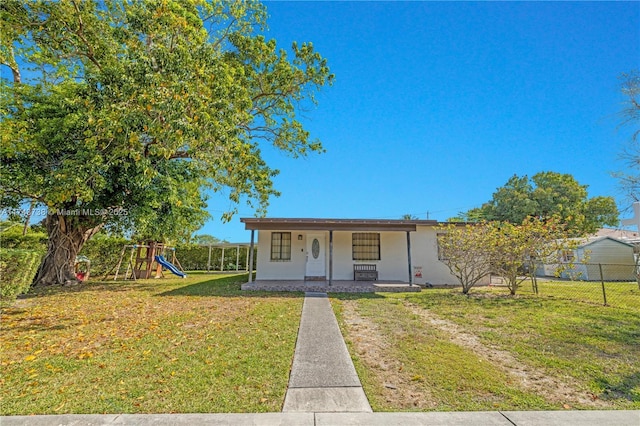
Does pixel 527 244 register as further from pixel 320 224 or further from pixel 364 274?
pixel 320 224

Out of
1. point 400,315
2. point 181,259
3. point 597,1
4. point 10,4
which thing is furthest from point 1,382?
point 181,259

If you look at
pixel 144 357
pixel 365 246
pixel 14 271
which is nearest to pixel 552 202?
pixel 365 246

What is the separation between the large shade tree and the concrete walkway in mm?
5037

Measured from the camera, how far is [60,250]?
1149cm

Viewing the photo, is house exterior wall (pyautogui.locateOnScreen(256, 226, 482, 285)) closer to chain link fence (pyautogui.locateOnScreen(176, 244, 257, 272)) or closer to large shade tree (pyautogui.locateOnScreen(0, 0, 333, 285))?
large shade tree (pyautogui.locateOnScreen(0, 0, 333, 285))

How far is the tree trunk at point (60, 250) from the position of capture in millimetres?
11289

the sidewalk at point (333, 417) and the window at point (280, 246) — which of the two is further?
the window at point (280, 246)

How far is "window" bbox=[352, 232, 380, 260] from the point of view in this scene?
43.9ft

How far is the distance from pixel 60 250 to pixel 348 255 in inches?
462

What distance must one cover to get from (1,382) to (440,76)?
553 inches

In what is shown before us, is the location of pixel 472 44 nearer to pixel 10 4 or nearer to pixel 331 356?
pixel 331 356

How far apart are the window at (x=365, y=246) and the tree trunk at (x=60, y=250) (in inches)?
432

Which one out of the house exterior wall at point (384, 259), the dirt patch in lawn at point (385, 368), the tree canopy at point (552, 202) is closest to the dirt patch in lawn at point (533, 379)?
the dirt patch in lawn at point (385, 368)

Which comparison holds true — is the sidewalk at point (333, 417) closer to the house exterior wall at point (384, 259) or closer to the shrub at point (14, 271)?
the shrub at point (14, 271)
